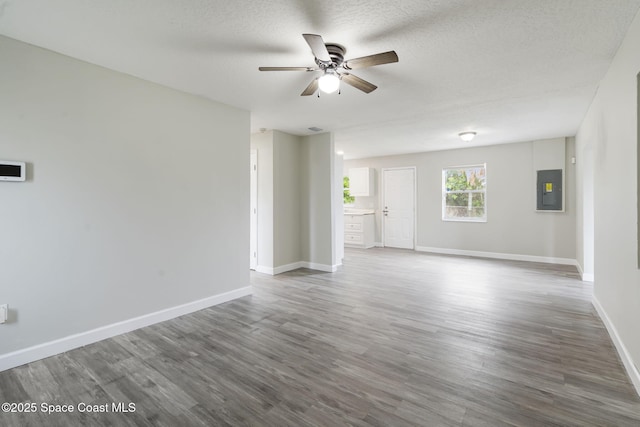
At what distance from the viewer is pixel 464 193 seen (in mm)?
7113

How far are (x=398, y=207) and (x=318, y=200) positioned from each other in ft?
10.8

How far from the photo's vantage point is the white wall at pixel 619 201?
6.86 ft

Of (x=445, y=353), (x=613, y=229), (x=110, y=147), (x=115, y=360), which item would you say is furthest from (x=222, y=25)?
(x=613, y=229)

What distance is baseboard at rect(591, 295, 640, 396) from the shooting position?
6.61 ft

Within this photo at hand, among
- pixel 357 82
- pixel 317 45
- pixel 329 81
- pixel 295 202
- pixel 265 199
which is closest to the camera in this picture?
pixel 317 45

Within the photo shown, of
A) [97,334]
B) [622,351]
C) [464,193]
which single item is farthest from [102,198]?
[464,193]

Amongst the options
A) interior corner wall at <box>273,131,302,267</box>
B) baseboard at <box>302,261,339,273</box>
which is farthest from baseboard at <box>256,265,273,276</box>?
baseboard at <box>302,261,339,273</box>

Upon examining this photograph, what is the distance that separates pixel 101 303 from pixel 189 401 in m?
1.52

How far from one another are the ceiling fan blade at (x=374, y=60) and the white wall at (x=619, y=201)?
159cm

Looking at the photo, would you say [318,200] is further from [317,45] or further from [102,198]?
[317,45]

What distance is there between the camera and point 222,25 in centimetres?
214

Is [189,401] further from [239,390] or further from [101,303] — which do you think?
[101,303]

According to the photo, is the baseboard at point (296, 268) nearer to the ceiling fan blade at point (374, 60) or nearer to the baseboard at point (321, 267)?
the baseboard at point (321, 267)

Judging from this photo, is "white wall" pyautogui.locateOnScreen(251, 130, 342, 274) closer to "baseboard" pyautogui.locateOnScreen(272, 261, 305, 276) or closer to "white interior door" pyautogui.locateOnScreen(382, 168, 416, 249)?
"baseboard" pyautogui.locateOnScreen(272, 261, 305, 276)
